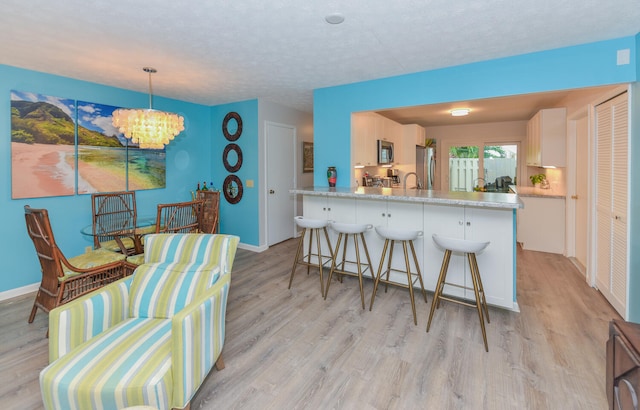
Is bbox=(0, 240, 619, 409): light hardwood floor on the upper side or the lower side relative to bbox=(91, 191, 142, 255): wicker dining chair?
lower

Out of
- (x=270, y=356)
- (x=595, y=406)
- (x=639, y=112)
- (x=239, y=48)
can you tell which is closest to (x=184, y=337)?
(x=270, y=356)

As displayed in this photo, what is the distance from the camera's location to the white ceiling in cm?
216

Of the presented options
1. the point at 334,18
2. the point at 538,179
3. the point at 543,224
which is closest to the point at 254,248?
the point at 334,18

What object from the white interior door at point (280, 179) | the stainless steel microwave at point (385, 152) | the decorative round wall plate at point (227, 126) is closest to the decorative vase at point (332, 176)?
the stainless steel microwave at point (385, 152)

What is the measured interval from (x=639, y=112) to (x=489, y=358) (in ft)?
7.63

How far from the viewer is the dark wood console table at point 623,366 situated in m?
0.88

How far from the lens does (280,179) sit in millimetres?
5492

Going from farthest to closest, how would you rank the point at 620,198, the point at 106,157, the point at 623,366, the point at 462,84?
the point at 106,157
the point at 462,84
the point at 620,198
the point at 623,366

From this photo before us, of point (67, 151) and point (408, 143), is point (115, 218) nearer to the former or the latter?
point (67, 151)

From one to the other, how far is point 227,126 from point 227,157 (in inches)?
20.4

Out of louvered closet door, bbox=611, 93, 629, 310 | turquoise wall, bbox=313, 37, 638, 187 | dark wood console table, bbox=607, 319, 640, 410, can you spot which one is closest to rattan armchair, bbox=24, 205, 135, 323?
turquoise wall, bbox=313, 37, 638, 187

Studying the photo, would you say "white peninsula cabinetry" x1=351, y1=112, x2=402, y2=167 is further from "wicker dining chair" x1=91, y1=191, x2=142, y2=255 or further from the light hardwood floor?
"wicker dining chair" x1=91, y1=191, x2=142, y2=255

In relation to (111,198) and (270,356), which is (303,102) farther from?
(270,356)

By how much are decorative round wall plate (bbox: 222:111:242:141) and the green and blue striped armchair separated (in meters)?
3.19
